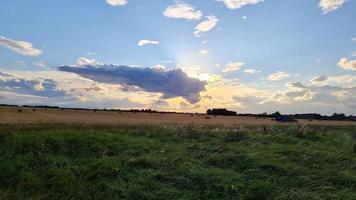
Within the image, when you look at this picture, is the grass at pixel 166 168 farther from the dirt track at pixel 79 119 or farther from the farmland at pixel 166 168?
the dirt track at pixel 79 119

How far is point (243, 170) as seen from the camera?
1458 cm

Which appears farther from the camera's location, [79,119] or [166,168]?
[79,119]

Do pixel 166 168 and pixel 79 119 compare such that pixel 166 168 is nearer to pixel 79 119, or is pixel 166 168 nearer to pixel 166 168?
pixel 166 168

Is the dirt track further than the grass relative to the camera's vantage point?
Yes

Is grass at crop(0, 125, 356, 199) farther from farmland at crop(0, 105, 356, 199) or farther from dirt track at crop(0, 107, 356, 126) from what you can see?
dirt track at crop(0, 107, 356, 126)

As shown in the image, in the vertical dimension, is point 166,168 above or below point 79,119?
below

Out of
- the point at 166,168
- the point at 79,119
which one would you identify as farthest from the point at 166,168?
the point at 79,119

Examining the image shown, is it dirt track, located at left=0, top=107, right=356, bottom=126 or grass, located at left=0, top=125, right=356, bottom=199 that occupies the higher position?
dirt track, located at left=0, top=107, right=356, bottom=126

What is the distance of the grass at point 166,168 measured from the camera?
1216 cm

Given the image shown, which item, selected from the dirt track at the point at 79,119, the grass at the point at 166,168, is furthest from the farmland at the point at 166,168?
the dirt track at the point at 79,119

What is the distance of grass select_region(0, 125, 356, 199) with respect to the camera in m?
12.2

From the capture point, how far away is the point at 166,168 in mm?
14492

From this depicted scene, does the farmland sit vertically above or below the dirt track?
below

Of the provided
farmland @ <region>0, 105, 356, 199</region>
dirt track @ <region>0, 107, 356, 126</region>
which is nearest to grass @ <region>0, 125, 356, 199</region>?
farmland @ <region>0, 105, 356, 199</region>
